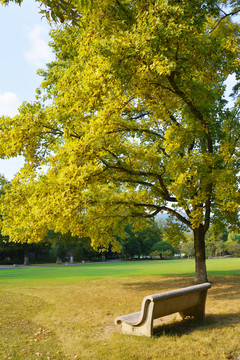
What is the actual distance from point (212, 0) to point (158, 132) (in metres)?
8.08

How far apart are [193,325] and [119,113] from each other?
24.6 ft

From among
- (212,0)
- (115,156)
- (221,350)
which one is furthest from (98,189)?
(221,350)

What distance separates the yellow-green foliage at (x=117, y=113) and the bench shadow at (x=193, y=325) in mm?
3906

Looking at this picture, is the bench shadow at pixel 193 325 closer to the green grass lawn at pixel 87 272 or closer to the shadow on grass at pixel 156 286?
the shadow on grass at pixel 156 286

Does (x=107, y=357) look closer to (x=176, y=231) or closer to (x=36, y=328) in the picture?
(x=36, y=328)

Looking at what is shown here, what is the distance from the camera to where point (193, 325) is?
657 cm

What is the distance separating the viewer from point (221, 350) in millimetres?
4848

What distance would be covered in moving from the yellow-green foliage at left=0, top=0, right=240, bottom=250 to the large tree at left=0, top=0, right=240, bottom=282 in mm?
39

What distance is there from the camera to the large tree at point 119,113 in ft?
24.0

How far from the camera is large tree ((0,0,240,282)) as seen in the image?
24.0 feet

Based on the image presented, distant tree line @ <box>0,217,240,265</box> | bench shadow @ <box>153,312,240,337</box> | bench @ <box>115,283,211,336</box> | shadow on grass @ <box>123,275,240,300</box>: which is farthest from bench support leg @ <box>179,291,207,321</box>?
distant tree line @ <box>0,217,240,265</box>

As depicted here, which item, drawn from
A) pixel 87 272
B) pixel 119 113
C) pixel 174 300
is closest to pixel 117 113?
pixel 119 113

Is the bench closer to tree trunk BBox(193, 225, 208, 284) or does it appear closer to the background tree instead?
tree trunk BBox(193, 225, 208, 284)

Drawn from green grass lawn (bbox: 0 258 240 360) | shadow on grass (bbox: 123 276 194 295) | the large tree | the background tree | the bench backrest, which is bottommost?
the background tree
